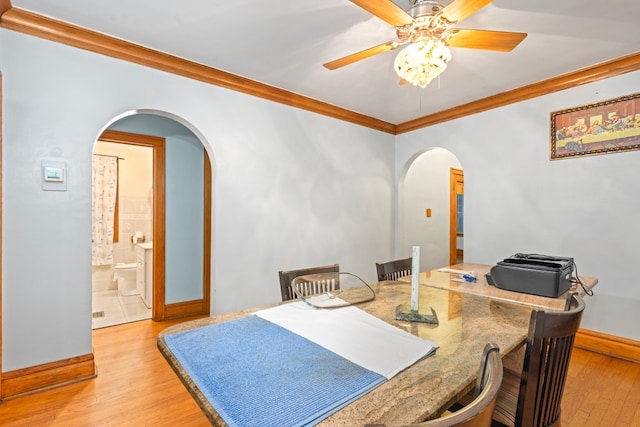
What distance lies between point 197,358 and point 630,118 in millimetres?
3465

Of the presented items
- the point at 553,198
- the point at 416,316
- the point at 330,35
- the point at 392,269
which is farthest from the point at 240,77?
the point at 553,198

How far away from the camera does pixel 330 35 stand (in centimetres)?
212

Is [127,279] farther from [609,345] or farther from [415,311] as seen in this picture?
[609,345]

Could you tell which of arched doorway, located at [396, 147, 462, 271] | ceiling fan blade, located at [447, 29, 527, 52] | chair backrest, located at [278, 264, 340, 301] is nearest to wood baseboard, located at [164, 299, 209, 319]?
chair backrest, located at [278, 264, 340, 301]

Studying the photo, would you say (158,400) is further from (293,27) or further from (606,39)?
(606,39)

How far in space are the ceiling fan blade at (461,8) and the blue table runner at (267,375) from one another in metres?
1.54

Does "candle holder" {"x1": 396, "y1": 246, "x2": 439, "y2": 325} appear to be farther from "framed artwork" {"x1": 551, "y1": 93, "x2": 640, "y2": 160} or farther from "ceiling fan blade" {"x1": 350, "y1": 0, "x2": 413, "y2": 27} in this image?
"framed artwork" {"x1": 551, "y1": 93, "x2": 640, "y2": 160}

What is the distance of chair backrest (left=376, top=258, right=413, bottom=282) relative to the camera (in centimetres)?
212

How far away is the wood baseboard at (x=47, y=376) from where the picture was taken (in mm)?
1913

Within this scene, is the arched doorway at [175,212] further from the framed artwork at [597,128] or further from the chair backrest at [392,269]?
the framed artwork at [597,128]

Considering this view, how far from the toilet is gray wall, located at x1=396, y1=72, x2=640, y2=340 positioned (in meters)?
4.62

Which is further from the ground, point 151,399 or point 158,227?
point 158,227

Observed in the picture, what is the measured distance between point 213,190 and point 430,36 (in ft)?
6.53

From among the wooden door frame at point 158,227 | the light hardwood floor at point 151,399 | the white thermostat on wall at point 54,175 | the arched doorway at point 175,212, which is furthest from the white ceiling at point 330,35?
the light hardwood floor at point 151,399
